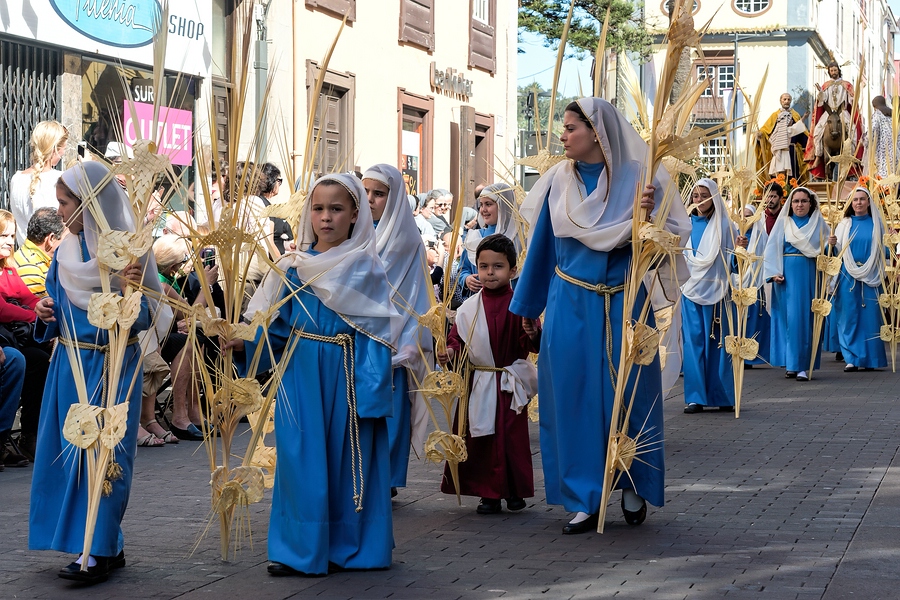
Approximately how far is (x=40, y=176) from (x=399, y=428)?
4529 mm

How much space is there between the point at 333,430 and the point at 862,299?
36.9 feet

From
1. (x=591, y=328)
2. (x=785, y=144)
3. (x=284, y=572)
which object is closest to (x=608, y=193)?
(x=591, y=328)

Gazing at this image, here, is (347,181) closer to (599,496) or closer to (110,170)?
(110,170)

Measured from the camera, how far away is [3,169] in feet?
42.3

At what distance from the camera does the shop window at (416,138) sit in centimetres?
2106

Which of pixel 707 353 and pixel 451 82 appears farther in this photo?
pixel 451 82

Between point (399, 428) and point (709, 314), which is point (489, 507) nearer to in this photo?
point (399, 428)

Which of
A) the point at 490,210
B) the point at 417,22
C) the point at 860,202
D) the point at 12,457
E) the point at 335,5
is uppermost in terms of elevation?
the point at 417,22

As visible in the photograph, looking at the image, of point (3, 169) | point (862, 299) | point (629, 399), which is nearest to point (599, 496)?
point (629, 399)

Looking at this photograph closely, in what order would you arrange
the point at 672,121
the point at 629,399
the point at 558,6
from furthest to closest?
the point at 558,6, the point at 629,399, the point at 672,121

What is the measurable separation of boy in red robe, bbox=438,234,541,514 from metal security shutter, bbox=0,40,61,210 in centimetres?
722

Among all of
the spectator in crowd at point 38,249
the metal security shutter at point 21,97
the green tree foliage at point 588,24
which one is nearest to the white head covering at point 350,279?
the spectator in crowd at point 38,249

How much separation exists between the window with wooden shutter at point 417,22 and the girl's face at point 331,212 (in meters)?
15.5

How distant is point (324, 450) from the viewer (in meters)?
5.36
